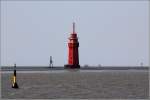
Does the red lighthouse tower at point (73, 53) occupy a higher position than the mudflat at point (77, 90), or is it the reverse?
the red lighthouse tower at point (73, 53)

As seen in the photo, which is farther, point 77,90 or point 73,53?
point 73,53

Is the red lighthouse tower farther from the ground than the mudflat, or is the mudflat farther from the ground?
the red lighthouse tower

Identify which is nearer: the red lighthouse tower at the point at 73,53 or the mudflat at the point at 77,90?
the mudflat at the point at 77,90

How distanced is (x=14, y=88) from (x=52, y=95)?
7057mm

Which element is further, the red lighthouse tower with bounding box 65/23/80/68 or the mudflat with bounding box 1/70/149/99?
the red lighthouse tower with bounding box 65/23/80/68

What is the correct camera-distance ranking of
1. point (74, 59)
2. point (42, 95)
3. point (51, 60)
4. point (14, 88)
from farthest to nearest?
point (51, 60) → point (74, 59) → point (14, 88) → point (42, 95)

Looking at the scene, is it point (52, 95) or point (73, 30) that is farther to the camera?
point (73, 30)

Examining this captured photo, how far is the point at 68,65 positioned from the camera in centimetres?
8888

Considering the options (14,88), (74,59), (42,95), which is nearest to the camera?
(42,95)

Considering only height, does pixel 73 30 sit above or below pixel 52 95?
above

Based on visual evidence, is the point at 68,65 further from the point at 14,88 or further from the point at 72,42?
the point at 14,88

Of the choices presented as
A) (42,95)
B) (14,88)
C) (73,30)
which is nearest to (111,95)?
(42,95)

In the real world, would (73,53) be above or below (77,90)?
above

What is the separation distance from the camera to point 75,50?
8681 centimetres
